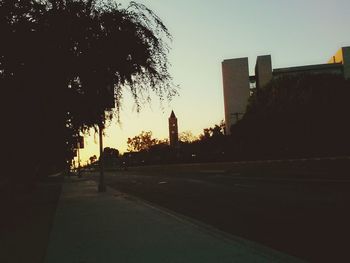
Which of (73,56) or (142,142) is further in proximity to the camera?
(142,142)

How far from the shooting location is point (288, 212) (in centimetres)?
1441

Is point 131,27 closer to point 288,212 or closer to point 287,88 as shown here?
point 288,212

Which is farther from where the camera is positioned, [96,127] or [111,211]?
[111,211]

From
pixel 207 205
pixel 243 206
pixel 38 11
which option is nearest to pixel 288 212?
pixel 243 206

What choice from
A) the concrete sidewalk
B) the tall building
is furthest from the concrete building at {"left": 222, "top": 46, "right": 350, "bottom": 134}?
the concrete sidewalk

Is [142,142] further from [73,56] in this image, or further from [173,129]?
[73,56]

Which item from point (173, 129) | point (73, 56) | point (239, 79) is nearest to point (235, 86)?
point (239, 79)

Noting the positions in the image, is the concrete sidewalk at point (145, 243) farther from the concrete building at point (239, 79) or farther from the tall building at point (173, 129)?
the tall building at point (173, 129)

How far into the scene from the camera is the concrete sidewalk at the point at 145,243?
805 centimetres

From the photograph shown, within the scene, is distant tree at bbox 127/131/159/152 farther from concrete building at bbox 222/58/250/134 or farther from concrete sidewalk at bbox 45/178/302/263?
concrete sidewalk at bbox 45/178/302/263

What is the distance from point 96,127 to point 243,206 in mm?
5923

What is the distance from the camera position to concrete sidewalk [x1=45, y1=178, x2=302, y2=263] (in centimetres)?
805

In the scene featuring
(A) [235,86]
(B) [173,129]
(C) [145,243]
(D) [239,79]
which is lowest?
(C) [145,243]

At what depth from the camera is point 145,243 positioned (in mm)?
9664
